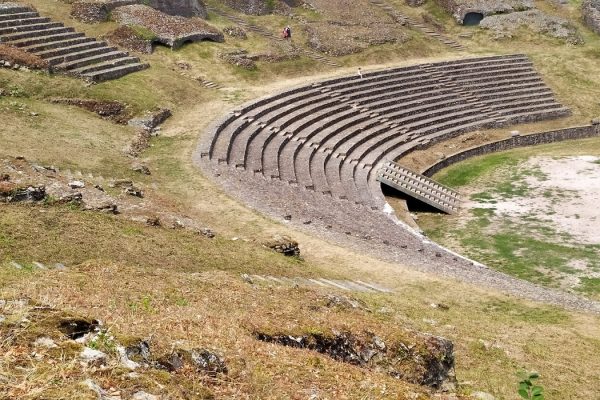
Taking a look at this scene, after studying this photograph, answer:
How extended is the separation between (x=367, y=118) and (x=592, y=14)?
3474cm

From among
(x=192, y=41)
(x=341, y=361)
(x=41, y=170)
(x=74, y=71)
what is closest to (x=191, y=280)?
(x=341, y=361)

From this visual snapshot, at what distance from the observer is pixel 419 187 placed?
3650 centimetres

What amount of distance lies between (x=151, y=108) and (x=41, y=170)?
15062 millimetres

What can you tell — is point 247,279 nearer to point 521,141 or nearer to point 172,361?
point 172,361

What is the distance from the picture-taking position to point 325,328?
11906mm

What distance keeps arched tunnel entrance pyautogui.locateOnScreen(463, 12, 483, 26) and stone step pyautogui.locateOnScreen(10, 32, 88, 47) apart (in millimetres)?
40682

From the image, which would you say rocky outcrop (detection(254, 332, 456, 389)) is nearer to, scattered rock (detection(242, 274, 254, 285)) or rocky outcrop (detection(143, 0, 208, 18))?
scattered rock (detection(242, 274, 254, 285))

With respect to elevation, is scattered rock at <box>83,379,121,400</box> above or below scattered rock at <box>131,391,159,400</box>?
above

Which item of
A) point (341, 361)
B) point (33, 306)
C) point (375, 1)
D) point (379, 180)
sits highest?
point (375, 1)

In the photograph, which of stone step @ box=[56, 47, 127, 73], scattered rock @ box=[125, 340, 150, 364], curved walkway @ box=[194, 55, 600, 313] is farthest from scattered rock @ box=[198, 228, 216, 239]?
stone step @ box=[56, 47, 127, 73]

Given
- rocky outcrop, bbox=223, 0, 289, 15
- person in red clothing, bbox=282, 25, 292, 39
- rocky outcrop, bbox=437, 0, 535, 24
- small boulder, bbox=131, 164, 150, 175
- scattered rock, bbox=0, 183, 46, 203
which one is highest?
rocky outcrop, bbox=437, 0, 535, 24

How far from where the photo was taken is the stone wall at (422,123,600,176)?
4262 cm

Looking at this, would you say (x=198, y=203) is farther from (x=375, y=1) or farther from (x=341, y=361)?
(x=375, y=1)

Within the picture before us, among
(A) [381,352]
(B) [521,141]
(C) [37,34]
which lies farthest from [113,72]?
(A) [381,352]
